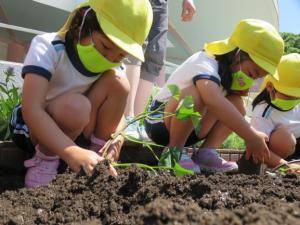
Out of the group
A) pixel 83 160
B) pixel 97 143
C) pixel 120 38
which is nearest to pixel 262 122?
pixel 97 143

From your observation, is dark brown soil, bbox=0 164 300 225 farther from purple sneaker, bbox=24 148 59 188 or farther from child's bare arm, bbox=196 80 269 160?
child's bare arm, bbox=196 80 269 160

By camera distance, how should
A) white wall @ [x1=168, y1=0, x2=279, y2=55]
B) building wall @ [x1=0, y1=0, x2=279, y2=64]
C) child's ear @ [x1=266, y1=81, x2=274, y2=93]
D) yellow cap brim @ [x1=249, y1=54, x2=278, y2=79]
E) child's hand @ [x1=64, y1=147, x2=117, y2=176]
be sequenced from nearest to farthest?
child's hand @ [x1=64, y1=147, x2=117, y2=176], yellow cap brim @ [x1=249, y1=54, x2=278, y2=79], child's ear @ [x1=266, y1=81, x2=274, y2=93], building wall @ [x1=0, y1=0, x2=279, y2=64], white wall @ [x1=168, y1=0, x2=279, y2=55]

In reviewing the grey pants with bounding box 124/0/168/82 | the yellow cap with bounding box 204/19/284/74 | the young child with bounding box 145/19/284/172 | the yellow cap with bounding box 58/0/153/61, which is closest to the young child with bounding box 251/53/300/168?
the young child with bounding box 145/19/284/172

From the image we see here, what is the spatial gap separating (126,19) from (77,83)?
370 mm

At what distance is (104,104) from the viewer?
203cm

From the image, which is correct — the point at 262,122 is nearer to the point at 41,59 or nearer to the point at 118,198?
the point at 41,59

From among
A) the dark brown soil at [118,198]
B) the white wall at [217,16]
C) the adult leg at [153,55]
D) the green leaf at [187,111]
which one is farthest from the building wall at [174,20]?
the dark brown soil at [118,198]

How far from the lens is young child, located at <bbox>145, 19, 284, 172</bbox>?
7.32 feet

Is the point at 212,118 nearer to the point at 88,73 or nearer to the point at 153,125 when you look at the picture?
the point at 153,125

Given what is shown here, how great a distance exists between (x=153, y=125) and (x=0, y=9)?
4.63m

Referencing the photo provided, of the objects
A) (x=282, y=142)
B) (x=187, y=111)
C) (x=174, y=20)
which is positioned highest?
(x=187, y=111)

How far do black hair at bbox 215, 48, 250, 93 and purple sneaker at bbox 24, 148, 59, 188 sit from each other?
100cm

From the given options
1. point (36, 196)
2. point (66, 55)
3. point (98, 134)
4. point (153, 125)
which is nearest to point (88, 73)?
point (66, 55)

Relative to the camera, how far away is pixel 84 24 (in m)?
1.89
